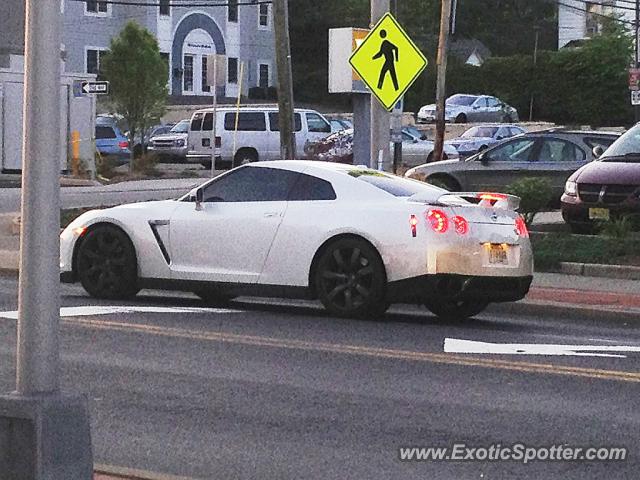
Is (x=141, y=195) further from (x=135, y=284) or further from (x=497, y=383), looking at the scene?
(x=497, y=383)

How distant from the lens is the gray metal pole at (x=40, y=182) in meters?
6.05

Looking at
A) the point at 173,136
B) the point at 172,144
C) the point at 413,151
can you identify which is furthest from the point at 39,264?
the point at 173,136

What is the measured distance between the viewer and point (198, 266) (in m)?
14.3

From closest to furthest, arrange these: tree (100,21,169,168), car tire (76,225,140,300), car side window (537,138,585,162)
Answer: car tire (76,225,140,300) < car side window (537,138,585,162) < tree (100,21,169,168)

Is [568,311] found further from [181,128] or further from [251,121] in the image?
[181,128]

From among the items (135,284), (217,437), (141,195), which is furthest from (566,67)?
(217,437)

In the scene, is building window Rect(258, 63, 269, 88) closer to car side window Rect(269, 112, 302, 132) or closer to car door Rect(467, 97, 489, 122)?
car door Rect(467, 97, 489, 122)

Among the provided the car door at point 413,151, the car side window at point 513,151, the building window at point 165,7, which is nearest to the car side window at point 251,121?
the car door at point 413,151

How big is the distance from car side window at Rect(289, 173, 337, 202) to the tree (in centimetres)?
3000

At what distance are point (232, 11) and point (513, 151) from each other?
47776 mm

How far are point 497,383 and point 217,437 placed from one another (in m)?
2.47

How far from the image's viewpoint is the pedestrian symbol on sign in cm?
1955

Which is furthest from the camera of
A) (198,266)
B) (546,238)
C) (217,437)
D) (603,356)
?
(546,238)

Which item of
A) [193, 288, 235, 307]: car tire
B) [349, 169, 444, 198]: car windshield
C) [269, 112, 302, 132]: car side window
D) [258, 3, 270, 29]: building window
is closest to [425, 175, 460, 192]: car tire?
[193, 288, 235, 307]: car tire
